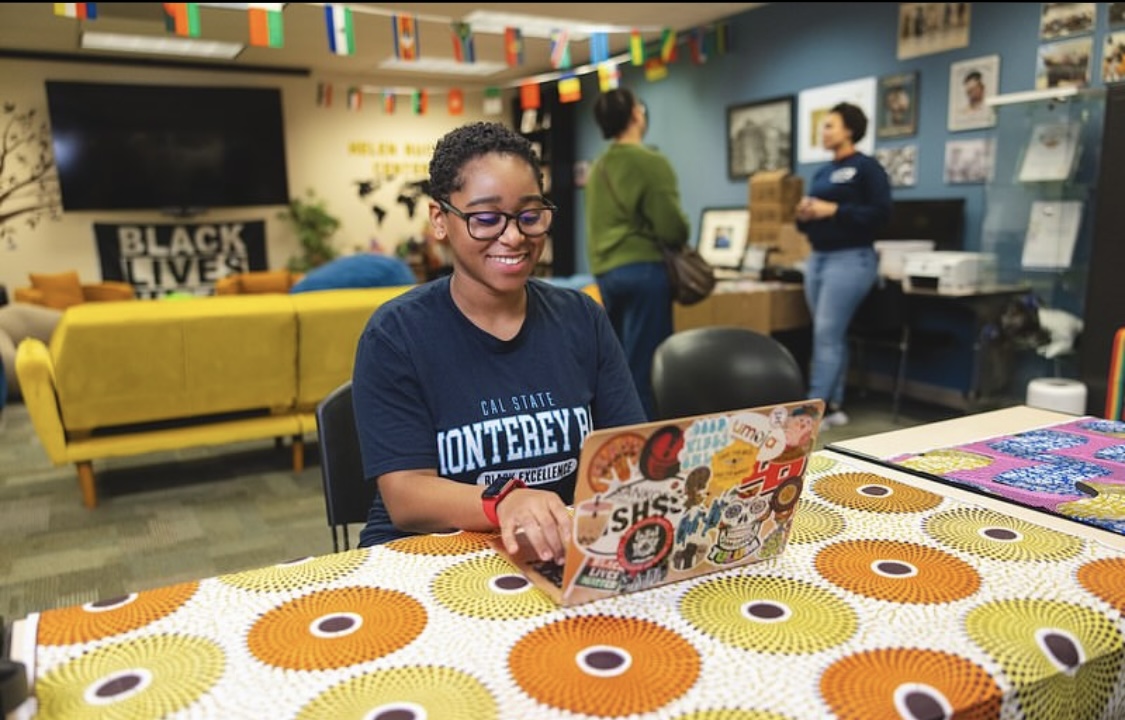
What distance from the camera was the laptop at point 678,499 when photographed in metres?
0.76

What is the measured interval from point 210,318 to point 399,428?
234 cm

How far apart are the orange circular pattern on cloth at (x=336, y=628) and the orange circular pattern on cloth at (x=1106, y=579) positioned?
72 centimetres

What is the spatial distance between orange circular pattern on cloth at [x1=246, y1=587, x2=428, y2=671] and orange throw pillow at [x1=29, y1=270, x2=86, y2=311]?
279 inches

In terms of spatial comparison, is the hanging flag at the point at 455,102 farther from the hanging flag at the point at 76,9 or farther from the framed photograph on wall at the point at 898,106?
the framed photograph on wall at the point at 898,106

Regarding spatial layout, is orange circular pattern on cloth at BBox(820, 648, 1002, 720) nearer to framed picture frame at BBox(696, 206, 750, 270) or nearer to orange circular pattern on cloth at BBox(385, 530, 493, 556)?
orange circular pattern on cloth at BBox(385, 530, 493, 556)

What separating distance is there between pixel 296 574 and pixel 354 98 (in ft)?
27.7

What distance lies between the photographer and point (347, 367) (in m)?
3.50

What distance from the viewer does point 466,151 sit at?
47.1 inches

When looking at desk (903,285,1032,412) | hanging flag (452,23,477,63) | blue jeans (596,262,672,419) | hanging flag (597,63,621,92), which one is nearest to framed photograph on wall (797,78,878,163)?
desk (903,285,1032,412)

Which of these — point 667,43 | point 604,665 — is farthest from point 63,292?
point 604,665

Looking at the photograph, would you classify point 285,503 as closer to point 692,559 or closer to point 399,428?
point 399,428

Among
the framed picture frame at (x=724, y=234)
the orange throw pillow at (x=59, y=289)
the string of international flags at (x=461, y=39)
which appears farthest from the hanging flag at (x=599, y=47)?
the orange throw pillow at (x=59, y=289)

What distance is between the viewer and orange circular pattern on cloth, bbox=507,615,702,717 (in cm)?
67

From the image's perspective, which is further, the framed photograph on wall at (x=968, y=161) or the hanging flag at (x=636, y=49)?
the hanging flag at (x=636, y=49)
